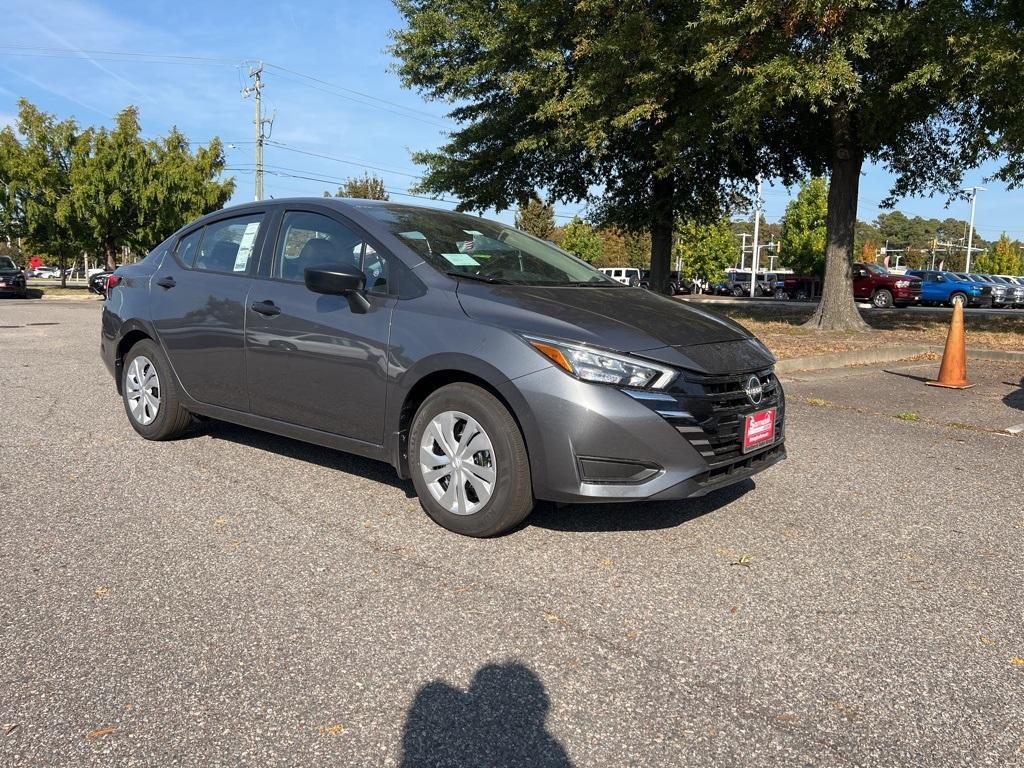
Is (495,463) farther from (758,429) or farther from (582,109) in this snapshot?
(582,109)

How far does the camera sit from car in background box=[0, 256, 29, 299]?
32.2 metres

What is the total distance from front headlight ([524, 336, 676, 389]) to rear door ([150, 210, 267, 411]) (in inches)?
85.7

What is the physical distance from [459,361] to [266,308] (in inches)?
59.3

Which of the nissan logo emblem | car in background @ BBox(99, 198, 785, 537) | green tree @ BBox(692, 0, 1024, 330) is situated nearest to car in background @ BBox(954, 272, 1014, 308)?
green tree @ BBox(692, 0, 1024, 330)

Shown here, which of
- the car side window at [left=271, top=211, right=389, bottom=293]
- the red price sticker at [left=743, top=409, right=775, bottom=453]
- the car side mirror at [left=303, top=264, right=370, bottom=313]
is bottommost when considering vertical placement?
the red price sticker at [left=743, top=409, right=775, bottom=453]

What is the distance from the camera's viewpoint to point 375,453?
4.26 meters

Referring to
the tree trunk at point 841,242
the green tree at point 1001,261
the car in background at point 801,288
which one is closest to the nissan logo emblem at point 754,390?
the tree trunk at point 841,242

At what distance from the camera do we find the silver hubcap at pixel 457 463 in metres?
3.81

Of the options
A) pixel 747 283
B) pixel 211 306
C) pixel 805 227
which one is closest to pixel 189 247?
pixel 211 306

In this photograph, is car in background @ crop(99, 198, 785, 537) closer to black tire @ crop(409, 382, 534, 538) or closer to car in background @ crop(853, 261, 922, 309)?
black tire @ crop(409, 382, 534, 538)

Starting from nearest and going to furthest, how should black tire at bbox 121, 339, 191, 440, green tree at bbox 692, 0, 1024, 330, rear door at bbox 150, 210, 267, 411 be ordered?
rear door at bbox 150, 210, 267, 411
black tire at bbox 121, 339, 191, 440
green tree at bbox 692, 0, 1024, 330

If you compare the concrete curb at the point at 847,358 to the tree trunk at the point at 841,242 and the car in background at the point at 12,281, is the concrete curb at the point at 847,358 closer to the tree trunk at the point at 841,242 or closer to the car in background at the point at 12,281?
the tree trunk at the point at 841,242

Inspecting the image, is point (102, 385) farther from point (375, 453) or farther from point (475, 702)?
point (475, 702)

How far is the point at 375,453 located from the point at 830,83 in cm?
1088
